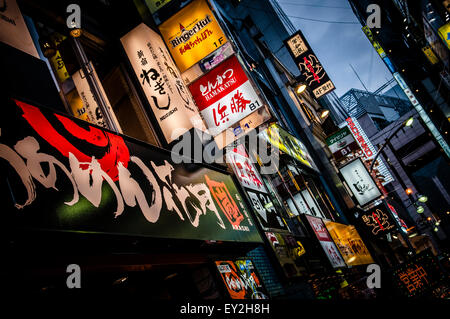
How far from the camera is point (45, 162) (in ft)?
11.6

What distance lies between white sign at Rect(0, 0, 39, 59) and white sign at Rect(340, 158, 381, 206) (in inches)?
721

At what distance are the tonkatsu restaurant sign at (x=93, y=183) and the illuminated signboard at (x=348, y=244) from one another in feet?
25.9

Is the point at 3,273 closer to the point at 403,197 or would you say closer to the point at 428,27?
the point at 428,27

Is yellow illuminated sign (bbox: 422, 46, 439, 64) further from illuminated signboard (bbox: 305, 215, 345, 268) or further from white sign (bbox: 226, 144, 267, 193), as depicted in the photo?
white sign (bbox: 226, 144, 267, 193)

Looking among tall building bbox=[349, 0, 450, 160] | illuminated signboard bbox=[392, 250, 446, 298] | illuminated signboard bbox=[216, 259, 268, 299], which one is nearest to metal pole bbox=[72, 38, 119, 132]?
illuminated signboard bbox=[216, 259, 268, 299]

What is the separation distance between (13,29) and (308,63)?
21.6 meters

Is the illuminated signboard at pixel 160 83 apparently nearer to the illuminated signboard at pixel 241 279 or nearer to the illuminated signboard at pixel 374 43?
the illuminated signboard at pixel 241 279

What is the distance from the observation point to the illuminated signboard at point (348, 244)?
12.8 m

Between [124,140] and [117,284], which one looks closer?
[117,284]

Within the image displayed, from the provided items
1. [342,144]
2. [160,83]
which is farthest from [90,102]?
[342,144]

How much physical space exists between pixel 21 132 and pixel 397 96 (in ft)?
280

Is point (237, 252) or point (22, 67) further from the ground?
point (22, 67)

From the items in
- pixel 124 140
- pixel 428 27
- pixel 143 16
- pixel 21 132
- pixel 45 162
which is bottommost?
pixel 45 162

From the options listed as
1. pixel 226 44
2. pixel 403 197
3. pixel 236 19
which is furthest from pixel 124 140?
pixel 403 197
